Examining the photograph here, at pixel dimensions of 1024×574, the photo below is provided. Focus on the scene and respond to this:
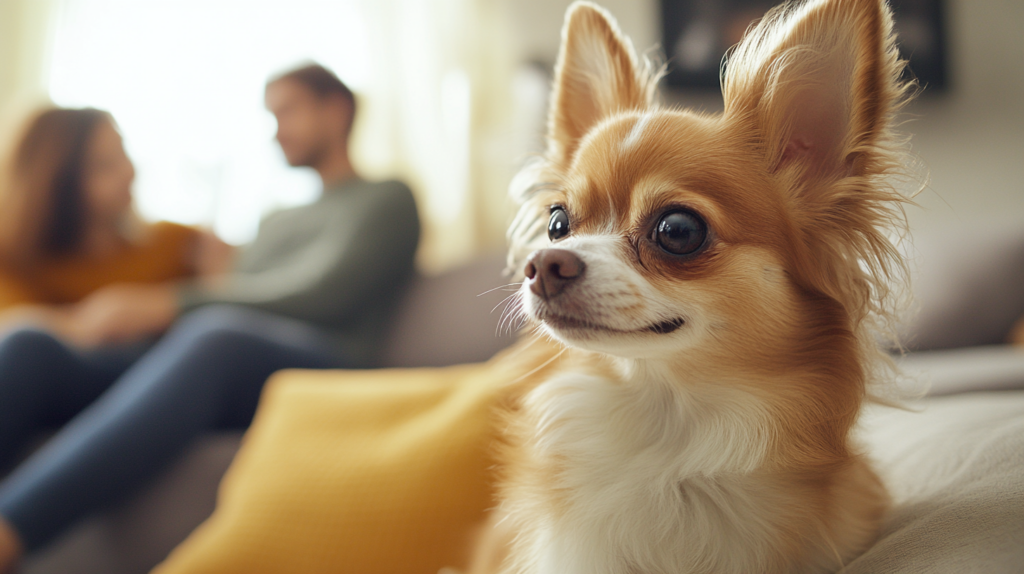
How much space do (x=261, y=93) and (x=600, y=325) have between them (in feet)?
12.6

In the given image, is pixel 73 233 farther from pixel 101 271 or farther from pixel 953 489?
pixel 953 489

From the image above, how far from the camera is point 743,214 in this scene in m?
0.84

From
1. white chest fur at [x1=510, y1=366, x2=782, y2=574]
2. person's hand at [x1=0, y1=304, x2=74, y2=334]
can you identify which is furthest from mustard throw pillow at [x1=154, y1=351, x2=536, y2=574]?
person's hand at [x1=0, y1=304, x2=74, y2=334]

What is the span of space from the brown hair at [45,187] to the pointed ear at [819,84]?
2648 millimetres

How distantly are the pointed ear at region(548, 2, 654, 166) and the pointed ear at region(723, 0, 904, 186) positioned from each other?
18 centimetres

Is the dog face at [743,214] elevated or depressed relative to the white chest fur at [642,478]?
elevated

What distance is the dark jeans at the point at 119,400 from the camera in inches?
62.8

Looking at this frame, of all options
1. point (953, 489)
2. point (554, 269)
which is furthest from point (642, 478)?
point (953, 489)

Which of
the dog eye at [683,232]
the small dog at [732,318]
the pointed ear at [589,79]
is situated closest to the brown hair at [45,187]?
the pointed ear at [589,79]

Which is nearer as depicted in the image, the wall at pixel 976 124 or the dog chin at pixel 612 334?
the dog chin at pixel 612 334

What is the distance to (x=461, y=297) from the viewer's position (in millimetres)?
2738

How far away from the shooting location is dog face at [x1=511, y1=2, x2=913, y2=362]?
0.80 metres

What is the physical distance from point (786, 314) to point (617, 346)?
0.83 feet

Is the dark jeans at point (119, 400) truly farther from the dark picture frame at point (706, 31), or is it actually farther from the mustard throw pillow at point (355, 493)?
the dark picture frame at point (706, 31)
